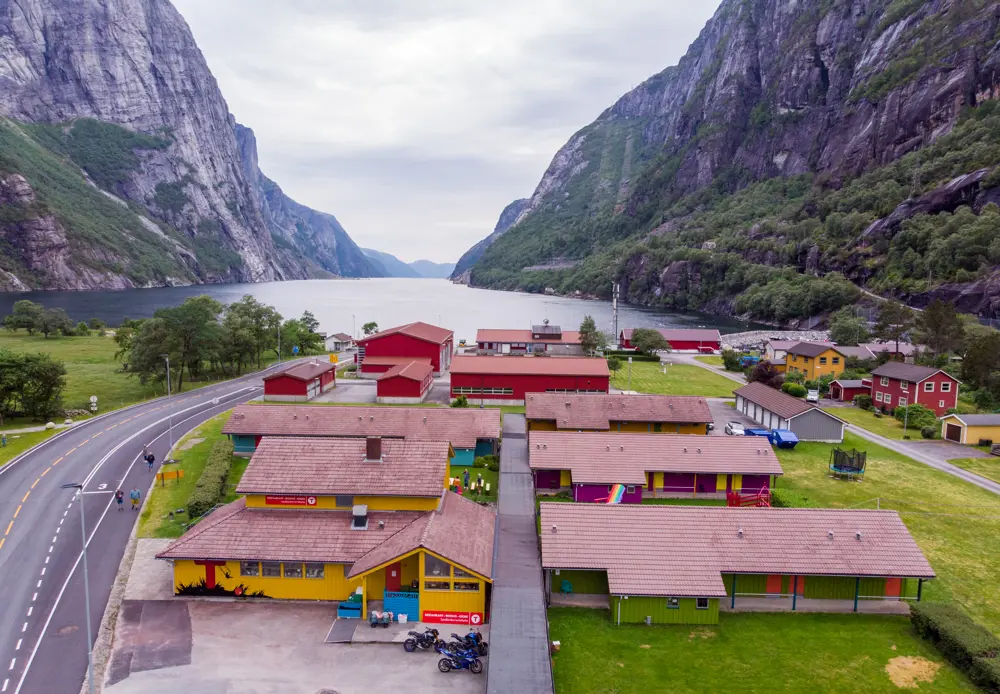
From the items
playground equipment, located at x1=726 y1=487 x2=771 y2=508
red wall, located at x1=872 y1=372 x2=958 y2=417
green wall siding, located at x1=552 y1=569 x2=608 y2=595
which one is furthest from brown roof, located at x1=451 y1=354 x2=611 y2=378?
green wall siding, located at x1=552 y1=569 x2=608 y2=595

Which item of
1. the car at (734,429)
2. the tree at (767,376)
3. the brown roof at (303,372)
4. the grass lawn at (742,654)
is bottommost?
the grass lawn at (742,654)

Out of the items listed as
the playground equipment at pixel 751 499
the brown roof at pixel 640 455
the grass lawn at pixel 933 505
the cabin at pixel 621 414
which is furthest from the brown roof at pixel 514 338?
the playground equipment at pixel 751 499

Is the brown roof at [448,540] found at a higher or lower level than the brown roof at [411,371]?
lower

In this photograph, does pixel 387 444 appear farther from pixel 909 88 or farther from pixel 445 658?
pixel 909 88

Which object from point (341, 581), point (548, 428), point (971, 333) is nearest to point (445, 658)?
point (341, 581)

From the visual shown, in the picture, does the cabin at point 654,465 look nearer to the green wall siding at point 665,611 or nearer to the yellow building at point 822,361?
the green wall siding at point 665,611

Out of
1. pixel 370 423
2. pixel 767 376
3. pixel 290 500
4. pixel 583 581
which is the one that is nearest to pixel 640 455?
pixel 583 581

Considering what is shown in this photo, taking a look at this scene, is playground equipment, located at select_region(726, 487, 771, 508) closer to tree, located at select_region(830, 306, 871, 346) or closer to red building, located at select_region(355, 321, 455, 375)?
red building, located at select_region(355, 321, 455, 375)
